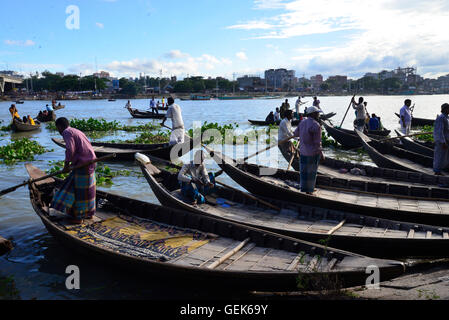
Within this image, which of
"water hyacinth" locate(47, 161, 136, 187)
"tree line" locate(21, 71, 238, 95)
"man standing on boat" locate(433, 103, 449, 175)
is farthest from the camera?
"tree line" locate(21, 71, 238, 95)

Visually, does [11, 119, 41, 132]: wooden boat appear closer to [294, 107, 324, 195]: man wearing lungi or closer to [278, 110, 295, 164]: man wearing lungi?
[278, 110, 295, 164]: man wearing lungi

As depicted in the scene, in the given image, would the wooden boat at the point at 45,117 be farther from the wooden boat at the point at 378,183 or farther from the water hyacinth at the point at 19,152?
the wooden boat at the point at 378,183

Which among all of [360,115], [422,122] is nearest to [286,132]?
[360,115]

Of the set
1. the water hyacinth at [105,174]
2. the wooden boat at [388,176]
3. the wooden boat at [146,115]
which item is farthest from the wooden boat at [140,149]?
the wooden boat at [146,115]

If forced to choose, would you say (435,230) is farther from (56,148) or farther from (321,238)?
(56,148)

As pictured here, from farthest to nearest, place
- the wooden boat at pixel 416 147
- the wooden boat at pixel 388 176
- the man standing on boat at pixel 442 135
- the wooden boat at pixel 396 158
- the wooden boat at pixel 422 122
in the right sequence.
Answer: the wooden boat at pixel 422 122 → the wooden boat at pixel 416 147 → the wooden boat at pixel 396 158 → the man standing on boat at pixel 442 135 → the wooden boat at pixel 388 176

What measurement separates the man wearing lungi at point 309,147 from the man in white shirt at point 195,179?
5.72 ft

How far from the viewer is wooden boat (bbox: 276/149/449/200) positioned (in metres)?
6.36

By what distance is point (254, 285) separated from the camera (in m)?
3.84

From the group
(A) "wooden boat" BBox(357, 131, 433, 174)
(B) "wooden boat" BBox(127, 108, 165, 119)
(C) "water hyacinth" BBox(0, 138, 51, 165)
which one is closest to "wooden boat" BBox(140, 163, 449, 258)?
(A) "wooden boat" BBox(357, 131, 433, 174)

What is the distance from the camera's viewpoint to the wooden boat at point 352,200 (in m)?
5.46

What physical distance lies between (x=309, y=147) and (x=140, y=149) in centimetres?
802

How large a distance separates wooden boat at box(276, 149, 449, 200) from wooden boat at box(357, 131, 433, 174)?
0.91 meters

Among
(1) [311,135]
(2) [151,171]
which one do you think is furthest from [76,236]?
(1) [311,135]
